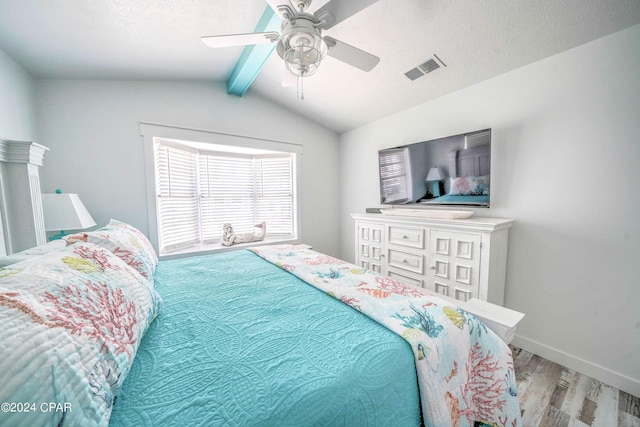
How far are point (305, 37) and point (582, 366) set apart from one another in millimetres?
2886

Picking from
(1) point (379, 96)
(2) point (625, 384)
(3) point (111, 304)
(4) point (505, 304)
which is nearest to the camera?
(3) point (111, 304)

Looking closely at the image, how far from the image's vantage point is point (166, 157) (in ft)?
8.90

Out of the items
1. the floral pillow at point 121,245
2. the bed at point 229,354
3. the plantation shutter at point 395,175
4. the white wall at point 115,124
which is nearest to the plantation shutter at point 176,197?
the white wall at point 115,124

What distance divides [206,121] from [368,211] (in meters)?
2.22

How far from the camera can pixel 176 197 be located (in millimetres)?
2830

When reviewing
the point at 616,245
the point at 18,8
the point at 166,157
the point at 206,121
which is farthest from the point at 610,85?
the point at 166,157

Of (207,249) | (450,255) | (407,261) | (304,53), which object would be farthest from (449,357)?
(207,249)

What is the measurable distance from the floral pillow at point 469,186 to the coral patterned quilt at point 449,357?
1435 millimetres

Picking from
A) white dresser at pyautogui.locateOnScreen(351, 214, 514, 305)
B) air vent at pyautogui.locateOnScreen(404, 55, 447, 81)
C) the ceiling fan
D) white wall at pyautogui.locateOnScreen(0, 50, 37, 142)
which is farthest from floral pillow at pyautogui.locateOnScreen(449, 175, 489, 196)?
white wall at pyautogui.locateOnScreen(0, 50, 37, 142)

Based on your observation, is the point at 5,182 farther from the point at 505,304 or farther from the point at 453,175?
the point at 505,304

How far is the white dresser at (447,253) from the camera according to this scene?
1.83 m

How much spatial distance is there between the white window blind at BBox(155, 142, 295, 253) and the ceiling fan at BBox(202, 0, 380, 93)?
1.87m

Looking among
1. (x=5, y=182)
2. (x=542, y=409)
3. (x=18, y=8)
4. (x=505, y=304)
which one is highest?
(x=18, y=8)

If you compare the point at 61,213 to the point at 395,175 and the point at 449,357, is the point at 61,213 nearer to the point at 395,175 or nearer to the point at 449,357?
the point at 449,357
